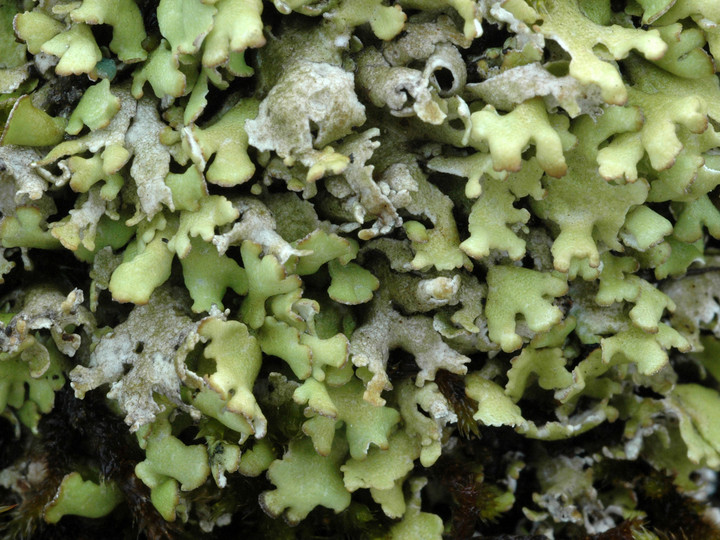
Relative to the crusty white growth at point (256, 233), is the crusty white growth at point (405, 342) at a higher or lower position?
lower

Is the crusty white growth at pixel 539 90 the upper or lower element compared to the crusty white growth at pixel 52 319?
upper

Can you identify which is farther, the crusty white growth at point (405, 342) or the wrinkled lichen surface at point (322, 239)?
the crusty white growth at point (405, 342)

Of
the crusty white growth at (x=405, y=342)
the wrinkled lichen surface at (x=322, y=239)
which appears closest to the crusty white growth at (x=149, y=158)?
the wrinkled lichen surface at (x=322, y=239)

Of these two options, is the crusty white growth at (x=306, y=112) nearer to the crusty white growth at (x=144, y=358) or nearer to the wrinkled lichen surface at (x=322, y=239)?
the wrinkled lichen surface at (x=322, y=239)

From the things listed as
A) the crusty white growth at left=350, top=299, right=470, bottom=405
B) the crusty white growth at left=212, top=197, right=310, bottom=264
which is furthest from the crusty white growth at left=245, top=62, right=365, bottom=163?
the crusty white growth at left=350, top=299, right=470, bottom=405

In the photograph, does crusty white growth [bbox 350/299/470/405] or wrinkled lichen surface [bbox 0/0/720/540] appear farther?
crusty white growth [bbox 350/299/470/405]

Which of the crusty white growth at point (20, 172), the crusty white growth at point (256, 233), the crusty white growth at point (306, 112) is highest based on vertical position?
the crusty white growth at point (306, 112)

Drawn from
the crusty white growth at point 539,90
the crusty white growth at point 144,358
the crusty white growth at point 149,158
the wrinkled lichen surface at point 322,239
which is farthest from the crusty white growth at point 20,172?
the crusty white growth at point 539,90

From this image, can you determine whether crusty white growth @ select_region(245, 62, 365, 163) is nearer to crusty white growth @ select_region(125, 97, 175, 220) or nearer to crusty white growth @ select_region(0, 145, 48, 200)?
crusty white growth @ select_region(125, 97, 175, 220)

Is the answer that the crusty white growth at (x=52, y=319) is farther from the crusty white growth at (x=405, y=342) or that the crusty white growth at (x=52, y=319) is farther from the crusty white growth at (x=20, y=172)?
the crusty white growth at (x=405, y=342)

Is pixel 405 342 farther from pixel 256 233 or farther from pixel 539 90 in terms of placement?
pixel 539 90
